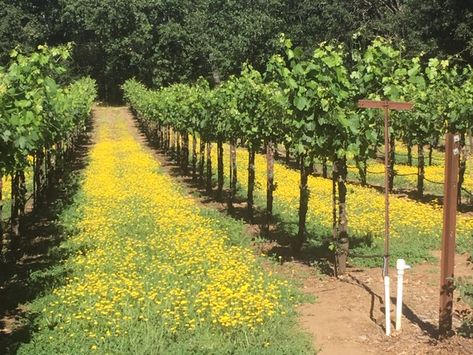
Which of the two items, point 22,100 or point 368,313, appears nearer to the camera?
point 22,100

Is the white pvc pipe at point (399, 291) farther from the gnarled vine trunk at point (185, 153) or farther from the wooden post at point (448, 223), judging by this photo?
the gnarled vine trunk at point (185, 153)

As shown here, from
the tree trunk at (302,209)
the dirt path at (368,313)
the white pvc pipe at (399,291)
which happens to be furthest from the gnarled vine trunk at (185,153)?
the white pvc pipe at (399,291)

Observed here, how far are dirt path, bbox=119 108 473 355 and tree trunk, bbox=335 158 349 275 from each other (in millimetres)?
354

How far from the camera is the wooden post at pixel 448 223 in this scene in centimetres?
845

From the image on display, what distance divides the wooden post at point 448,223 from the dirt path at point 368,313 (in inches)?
14.2

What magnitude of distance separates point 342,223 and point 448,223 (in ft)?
13.6

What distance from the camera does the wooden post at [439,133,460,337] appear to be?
333 inches

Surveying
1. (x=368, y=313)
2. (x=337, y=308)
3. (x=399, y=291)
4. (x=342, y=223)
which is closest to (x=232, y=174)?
(x=342, y=223)

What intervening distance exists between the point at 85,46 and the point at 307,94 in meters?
83.2

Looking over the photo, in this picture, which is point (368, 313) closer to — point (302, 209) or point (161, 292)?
point (161, 292)

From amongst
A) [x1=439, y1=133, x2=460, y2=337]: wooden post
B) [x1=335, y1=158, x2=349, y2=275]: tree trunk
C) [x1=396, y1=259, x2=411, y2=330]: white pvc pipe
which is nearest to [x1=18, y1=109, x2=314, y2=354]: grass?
[x1=335, y1=158, x2=349, y2=275]: tree trunk

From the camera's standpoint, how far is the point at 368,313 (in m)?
10.5

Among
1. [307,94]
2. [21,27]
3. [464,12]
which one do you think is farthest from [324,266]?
[21,27]

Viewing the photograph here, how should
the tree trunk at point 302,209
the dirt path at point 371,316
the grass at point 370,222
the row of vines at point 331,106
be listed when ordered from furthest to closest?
the grass at point 370,222, the tree trunk at point 302,209, the row of vines at point 331,106, the dirt path at point 371,316
